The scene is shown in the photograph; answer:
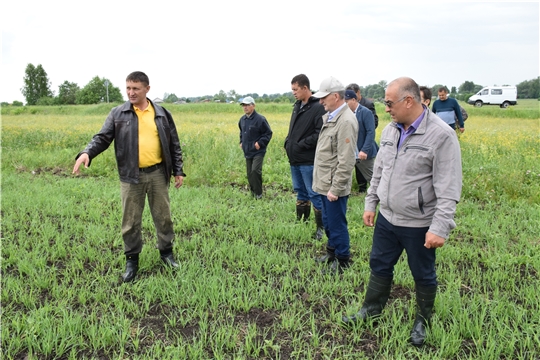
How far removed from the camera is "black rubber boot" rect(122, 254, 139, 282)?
13.1 ft

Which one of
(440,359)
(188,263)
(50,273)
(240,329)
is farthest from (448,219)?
(50,273)

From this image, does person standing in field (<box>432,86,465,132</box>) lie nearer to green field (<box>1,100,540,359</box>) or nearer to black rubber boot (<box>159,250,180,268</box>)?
green field (<box>1,100,540,359</box>)

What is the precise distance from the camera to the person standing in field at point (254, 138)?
23.1ft

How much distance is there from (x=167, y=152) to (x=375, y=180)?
220cm

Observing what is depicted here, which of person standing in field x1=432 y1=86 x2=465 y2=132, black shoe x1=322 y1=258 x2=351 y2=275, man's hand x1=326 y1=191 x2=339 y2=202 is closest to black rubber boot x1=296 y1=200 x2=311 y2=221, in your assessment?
black shoe x1=322 y1=258 x2=351 y2=275

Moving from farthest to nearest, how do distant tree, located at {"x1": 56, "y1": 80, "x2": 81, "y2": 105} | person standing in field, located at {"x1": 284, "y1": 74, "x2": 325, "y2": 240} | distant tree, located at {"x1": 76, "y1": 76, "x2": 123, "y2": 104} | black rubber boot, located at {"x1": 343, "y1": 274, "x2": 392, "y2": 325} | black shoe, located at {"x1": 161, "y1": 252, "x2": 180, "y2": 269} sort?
distant tree, located at {"x1": 56, "y1": 80, "x2": 81, "y2": 105}, distant tree, located at {"x1": 76, "y1": 76, "x2": 123, "y2": 104}, person standing in field, located at {"x1": 284, "y1": 74, "x2": 325, "y2": 240}, black shoe, located at {"x1": 161, "y1": 252, "x2": 180, "y2": 269}, black rubber boot, located at {"x1": 343, "y1": 274, "x2": 392, "y2": 325}

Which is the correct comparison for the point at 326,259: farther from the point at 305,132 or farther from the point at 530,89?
the point at 530,89

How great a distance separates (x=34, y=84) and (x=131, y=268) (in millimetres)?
88615

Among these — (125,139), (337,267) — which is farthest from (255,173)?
(125,139)

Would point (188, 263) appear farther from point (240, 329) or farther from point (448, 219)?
point (448, 219)

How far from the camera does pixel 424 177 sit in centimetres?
271

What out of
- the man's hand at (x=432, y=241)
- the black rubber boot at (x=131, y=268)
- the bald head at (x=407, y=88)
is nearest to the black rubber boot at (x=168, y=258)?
the black rubber boot at (x=131, y=268)

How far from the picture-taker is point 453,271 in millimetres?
4117

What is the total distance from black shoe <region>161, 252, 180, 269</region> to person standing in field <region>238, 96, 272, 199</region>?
9.82 feet
